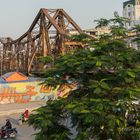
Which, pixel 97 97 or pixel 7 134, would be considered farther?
pixel 7 134

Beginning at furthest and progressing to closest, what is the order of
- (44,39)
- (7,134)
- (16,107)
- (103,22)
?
(44,39) < (16,107) < (7,134) < (103,22)

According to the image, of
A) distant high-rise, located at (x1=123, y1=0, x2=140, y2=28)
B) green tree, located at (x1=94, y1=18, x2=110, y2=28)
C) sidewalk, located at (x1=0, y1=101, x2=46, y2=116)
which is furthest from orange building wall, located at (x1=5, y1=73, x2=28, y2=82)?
distant high-rise, located at (x1=123, y1=0, x2=140, y2=28)

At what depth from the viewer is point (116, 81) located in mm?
10320

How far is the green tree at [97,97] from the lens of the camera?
9648 mm

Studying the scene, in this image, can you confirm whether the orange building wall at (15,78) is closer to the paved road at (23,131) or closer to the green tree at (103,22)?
the paved road at (23,131)

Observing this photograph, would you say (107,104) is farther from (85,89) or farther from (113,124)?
(85,89)

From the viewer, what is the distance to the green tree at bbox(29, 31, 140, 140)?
9648 millimetres

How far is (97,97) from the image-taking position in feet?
33.0

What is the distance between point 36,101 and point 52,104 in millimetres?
30754

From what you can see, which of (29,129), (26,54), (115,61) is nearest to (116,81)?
(115,61)

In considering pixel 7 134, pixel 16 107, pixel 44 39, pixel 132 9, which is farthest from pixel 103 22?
pixel 132 9

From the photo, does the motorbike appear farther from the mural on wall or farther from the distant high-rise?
the distant high-rise

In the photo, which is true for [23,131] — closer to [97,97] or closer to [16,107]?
[16,107]

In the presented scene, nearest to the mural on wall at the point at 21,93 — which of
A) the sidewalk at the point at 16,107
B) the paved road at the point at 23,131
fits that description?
the sidewalk at the point at 16,107
